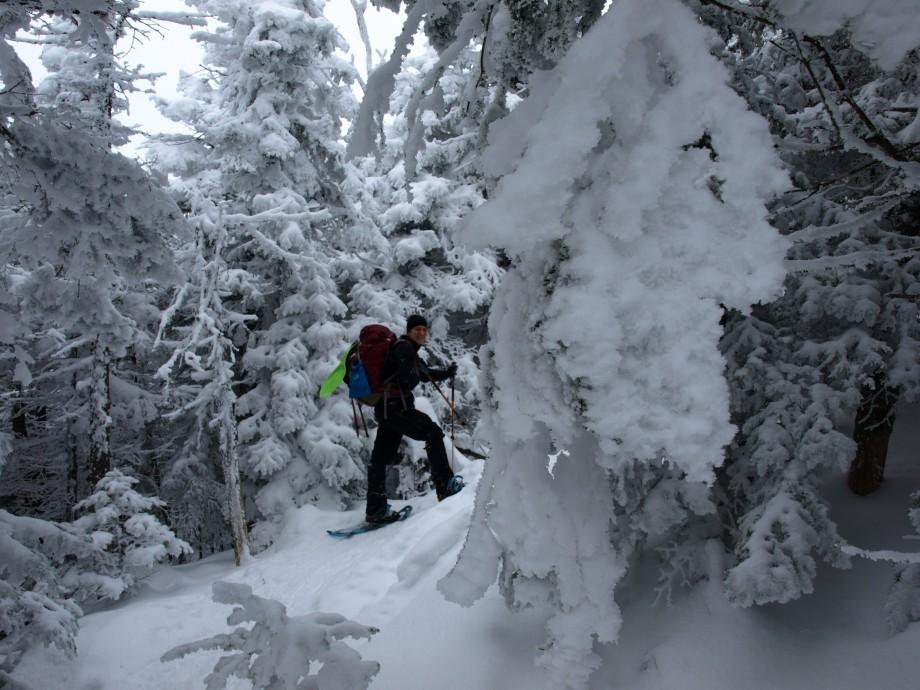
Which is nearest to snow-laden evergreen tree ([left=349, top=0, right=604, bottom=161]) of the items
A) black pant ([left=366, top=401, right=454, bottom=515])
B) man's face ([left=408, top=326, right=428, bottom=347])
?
man's face ([left=408, top=326, right=428, bottom=347])

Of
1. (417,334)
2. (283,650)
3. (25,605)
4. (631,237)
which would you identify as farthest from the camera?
(417,334)

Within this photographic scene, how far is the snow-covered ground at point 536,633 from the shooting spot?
2820 millimetres

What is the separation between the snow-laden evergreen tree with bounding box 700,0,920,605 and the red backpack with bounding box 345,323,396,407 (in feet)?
13.6

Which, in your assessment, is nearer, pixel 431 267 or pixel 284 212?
pixel 284 212

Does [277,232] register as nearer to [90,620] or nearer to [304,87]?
[304,87]

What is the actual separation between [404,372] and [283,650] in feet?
14.0

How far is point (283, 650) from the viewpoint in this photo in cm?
270

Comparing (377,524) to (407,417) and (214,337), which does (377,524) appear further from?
(214,337)

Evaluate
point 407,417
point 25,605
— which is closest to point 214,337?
point 407,417

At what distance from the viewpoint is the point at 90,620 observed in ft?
20.9

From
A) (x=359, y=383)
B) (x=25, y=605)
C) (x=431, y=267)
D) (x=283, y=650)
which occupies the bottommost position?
(x=25, y=605)

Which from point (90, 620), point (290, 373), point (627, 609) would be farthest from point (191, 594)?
point (627, 609)

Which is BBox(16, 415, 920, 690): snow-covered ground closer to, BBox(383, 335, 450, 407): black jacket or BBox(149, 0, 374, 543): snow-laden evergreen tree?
BBox(383, 335, 450, 407): black jacket

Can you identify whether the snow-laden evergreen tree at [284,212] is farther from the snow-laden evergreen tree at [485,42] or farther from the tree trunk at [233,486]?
the snow-laden evergreen tree at [485,42]
